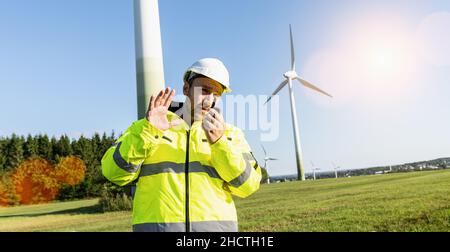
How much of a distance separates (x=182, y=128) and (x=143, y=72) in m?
11.2

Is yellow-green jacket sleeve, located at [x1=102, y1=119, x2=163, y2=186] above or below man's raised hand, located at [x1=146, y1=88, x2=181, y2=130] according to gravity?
below

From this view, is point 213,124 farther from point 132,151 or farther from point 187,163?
point 132,151

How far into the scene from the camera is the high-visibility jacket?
9.36 ft

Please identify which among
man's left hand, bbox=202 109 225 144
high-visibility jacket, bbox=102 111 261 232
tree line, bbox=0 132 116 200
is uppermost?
tree line, bbox=0 132 116 200

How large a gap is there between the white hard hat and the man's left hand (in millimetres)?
444

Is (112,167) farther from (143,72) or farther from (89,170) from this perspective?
(89,170)

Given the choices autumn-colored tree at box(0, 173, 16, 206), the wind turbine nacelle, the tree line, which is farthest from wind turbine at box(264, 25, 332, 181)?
autumn-colored tree at box(0, 173, 16, 206)

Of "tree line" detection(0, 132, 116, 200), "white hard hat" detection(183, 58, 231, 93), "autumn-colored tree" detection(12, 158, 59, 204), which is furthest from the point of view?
"tree line" detection(0, 132, 116, 200)

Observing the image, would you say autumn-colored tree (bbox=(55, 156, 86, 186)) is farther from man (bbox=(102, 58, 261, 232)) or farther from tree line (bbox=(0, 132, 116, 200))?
man (bbox=(102, 58, 261, 232))

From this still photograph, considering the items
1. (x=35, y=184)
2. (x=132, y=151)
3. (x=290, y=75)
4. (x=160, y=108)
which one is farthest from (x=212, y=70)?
(x=35, y=184)

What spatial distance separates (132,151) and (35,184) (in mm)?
55272

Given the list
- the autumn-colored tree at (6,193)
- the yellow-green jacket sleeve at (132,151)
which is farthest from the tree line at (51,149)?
the yellow-green jacket sleeve at (132,151)

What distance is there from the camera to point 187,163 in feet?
9.77
